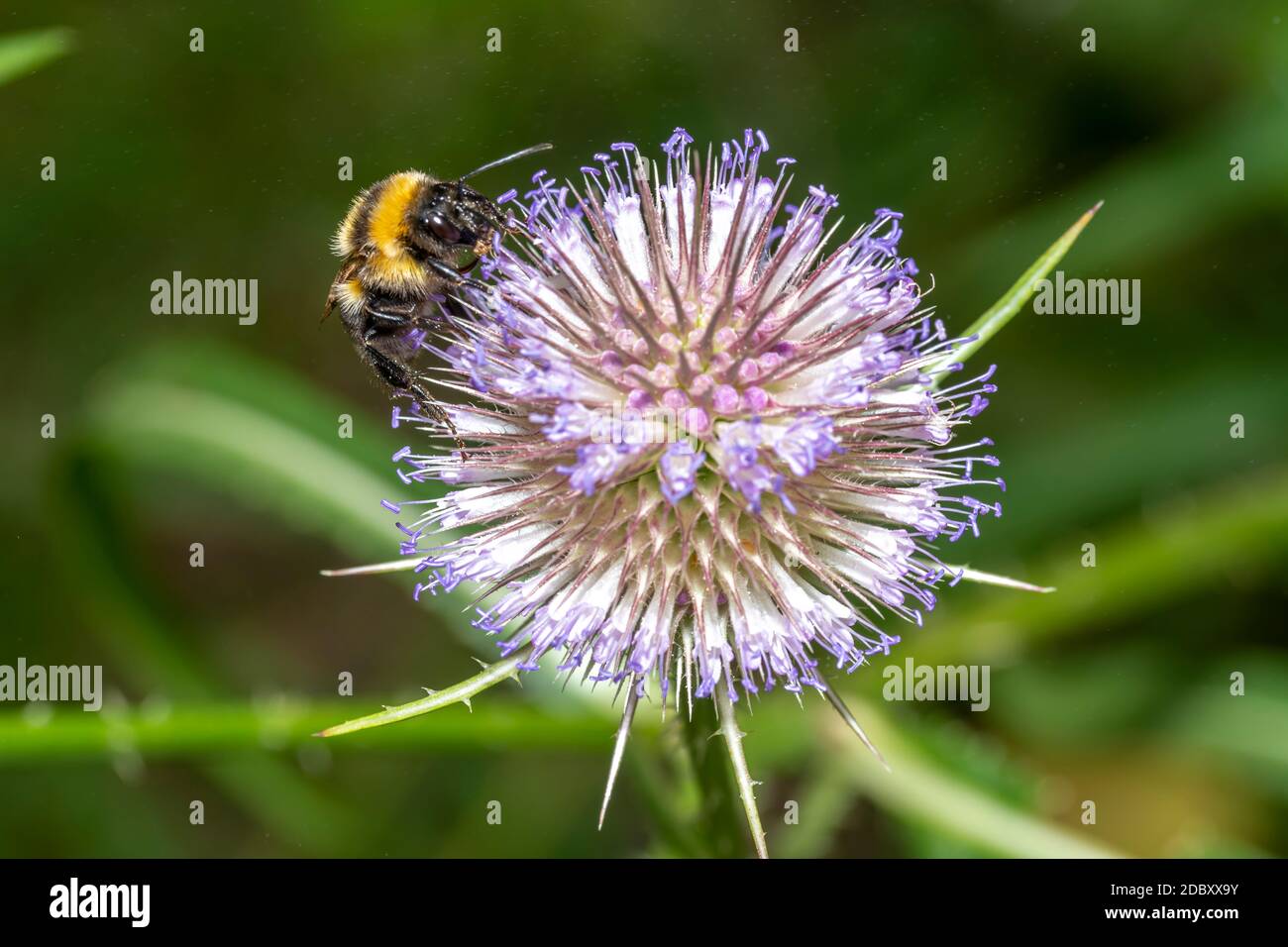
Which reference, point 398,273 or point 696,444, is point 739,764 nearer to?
point 696,444

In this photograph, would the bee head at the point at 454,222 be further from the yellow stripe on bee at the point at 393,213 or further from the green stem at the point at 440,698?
the green stem at the point at 440,698

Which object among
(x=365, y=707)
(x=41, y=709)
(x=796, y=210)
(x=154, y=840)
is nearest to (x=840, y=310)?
(x=796, y=210)

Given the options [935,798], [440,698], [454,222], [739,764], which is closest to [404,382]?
[454,222]

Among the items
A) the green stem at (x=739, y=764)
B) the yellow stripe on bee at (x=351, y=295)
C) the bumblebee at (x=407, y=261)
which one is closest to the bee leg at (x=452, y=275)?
the bumblebee at (x=407, y=261)

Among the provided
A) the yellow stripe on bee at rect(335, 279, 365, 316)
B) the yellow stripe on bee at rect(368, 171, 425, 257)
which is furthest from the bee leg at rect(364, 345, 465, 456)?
the yellow stripe on bee at rect(368, 171, 425, 257)

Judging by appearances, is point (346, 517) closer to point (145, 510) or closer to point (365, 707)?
point (365, 707)

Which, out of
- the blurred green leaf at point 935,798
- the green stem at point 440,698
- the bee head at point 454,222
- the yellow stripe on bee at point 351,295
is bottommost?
the blurred green leaf at point 935,798

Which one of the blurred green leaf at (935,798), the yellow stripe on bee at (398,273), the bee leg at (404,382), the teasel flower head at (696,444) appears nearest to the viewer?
the teasel flower head at (696,444)
